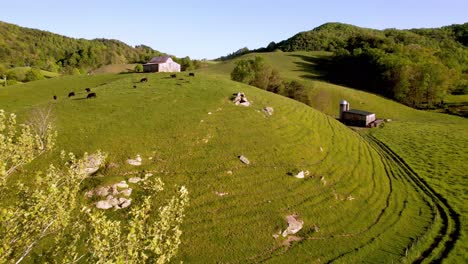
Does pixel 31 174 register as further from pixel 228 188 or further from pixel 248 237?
pixel 248 237

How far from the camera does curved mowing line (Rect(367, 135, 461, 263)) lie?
123 feet

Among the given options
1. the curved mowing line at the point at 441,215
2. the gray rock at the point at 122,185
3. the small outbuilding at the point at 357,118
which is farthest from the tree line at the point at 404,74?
the gray rock at the point at 122,185

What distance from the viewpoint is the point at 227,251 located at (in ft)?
109

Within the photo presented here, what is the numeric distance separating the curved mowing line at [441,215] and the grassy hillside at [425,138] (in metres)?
0.75

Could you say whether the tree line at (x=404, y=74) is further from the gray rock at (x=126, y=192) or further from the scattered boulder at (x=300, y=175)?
the gray rock at (x=126, y=192)

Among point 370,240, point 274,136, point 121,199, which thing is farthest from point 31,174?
point 370,240

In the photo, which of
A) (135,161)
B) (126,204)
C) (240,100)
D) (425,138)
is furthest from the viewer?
(425,138)

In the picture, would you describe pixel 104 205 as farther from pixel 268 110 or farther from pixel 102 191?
Answer: pixel 268 110

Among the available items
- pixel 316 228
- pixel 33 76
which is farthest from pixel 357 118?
pixel 33 76

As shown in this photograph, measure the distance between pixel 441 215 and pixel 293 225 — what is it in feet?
79.5

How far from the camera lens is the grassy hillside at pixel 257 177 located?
35.8 m

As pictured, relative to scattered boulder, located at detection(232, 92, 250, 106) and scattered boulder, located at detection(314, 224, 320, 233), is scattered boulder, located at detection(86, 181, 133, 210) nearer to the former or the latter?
scattered boulder, located at detection(314, 224, 320, 233)

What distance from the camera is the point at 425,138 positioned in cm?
8681

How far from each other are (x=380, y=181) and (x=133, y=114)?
1713 inches
